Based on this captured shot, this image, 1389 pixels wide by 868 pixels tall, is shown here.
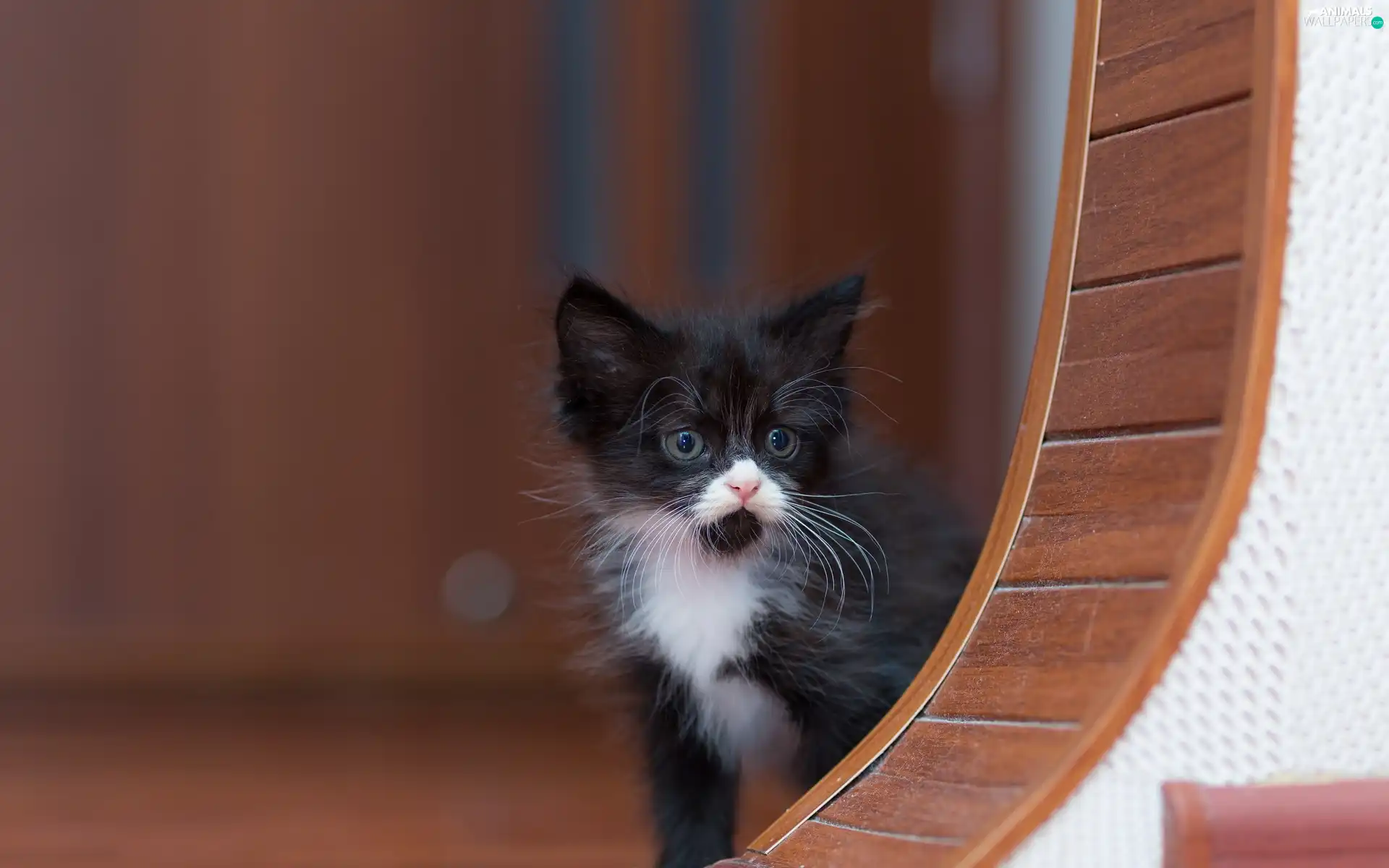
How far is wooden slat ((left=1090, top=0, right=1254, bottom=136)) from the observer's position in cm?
79

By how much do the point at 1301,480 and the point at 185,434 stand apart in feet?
9.01

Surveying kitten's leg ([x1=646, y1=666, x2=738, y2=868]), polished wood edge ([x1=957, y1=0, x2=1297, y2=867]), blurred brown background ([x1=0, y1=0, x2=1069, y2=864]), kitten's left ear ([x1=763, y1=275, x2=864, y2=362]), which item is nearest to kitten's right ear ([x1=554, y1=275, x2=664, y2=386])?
kitten's left ear ([x1=763, y1=275, x2=864, y2=362])

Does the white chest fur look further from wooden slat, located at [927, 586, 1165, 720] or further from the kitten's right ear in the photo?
wooden slat, located at [927, 586, 1165, 720]

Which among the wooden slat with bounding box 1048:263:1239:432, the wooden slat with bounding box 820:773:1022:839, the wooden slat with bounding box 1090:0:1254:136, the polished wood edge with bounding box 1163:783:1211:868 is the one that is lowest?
the wooden slat with bounding box 820:773:1022:839

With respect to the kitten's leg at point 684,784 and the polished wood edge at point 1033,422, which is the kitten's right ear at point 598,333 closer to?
the kitten's leg at point 684,784

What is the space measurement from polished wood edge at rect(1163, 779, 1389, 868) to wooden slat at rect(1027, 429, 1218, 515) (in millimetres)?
190

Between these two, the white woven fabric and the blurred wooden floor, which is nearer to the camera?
the white woven fabric

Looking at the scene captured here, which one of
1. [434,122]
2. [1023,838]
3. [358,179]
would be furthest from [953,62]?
[1023,838]

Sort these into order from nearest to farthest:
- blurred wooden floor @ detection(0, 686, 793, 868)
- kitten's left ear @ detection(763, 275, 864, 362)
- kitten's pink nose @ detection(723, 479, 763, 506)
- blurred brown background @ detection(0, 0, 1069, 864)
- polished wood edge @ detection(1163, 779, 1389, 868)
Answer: polished wood edge @ detection(1163, 779, 1389, 868) → kitten's pink nose @ detection(723, 479, 763, 506) → kitten's left ear @ detection(763, 275, 864, 362) → blurred wooden floor @ detection(0, 686, 793, 868) → blurred brown background @ detection(0, 0, 1069, 864)

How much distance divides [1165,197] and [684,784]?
2.79 feet

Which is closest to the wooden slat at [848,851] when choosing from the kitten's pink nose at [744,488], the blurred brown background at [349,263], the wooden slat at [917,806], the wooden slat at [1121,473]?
the wooden slat at [917,806]

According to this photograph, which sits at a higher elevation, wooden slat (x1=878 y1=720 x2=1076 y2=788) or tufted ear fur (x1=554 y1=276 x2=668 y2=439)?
tufted ear fur (x1=554 y1=276 x2=668 y2=439)

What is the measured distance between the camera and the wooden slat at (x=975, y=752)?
82 cm

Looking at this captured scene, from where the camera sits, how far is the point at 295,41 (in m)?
2.98
